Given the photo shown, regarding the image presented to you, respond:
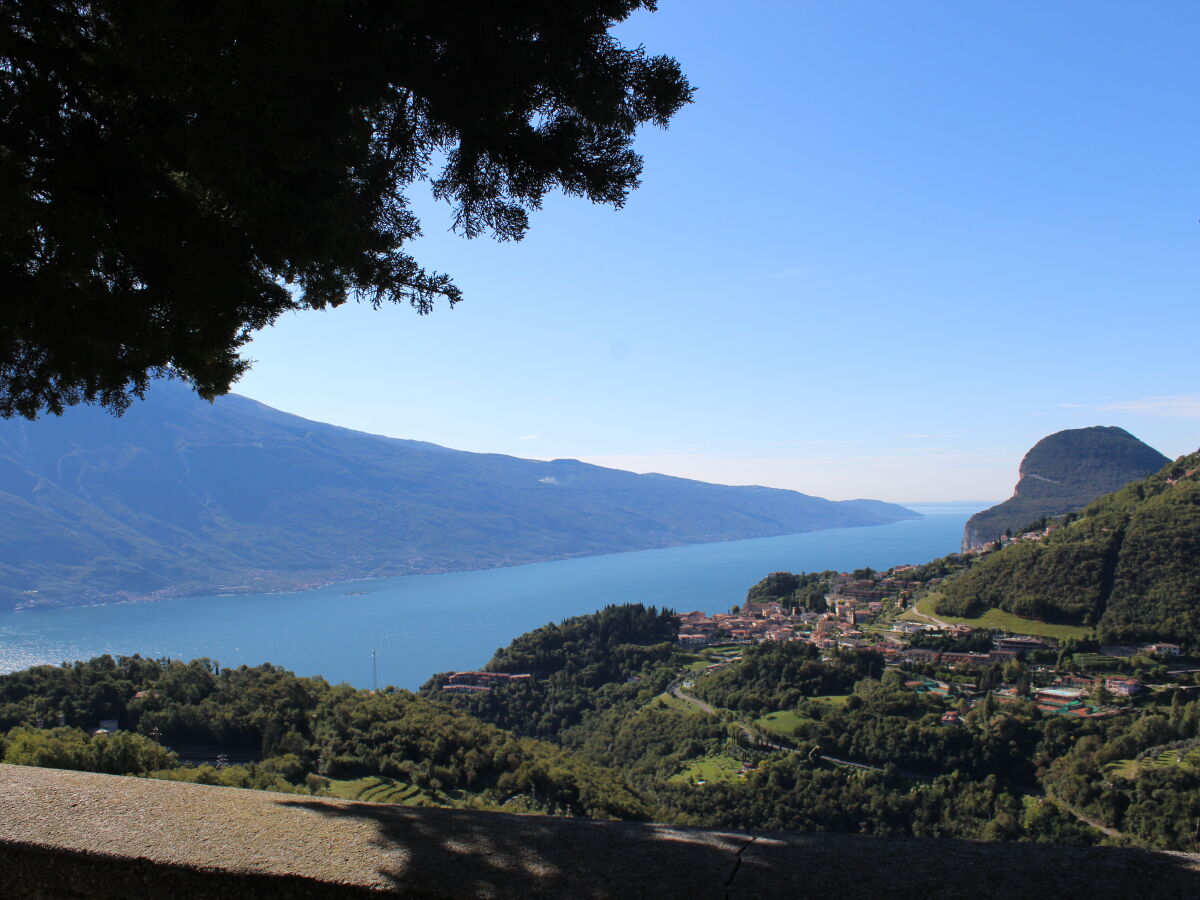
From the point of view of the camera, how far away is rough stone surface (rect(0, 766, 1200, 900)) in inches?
45.3

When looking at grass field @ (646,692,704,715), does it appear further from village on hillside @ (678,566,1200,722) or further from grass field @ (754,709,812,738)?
village on hillside @ (678,566,1200,722)

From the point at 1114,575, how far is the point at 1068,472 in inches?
2758

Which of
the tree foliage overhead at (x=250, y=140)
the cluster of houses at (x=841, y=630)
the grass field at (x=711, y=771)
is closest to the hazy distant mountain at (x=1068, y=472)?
the cluster of houses at (x=841, y=630)

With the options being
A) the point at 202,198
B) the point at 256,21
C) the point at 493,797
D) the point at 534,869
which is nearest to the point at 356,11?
the point at 256,21

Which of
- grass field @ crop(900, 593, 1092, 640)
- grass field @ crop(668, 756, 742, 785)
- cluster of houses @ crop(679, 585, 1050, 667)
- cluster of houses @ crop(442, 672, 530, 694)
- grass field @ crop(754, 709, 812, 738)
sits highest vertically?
grass field @ crop(900, 593, 1092, 640)

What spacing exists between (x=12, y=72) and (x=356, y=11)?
1.05 metres

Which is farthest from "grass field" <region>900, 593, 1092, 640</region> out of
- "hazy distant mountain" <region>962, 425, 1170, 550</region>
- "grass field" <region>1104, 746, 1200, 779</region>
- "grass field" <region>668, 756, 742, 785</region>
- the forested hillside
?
"hazy distant mountain" <region>962, 425, 1170, 550</region>

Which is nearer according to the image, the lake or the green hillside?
the green hillside

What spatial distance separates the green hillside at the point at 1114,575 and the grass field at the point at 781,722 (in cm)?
1340

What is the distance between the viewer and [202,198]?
2242mm

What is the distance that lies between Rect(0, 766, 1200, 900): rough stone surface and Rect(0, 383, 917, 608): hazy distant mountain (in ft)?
292

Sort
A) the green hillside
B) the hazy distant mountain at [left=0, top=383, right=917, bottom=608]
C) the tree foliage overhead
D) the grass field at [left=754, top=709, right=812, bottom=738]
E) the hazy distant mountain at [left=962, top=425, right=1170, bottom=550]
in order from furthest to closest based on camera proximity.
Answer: the hazy distant mountain at [left=0, top=383, right=917, bottom=608] → the hazy distant mountain at [left=962, top=425, right=1170, bottom=550] → the green hillside → the grass field at [left=754, top=709, right=812, bottom=738] → the tree foliage overhead

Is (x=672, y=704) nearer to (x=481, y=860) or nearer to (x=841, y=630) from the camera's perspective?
(x=841, y=630)

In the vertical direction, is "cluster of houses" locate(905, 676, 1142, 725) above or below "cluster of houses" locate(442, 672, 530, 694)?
above
